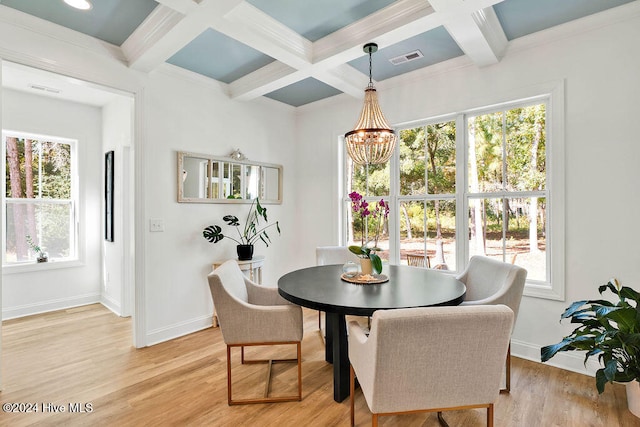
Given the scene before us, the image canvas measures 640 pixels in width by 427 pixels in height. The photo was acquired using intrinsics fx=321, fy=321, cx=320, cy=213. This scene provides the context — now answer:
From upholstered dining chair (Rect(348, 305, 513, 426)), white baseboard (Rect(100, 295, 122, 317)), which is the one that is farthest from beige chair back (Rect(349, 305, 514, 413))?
white baseboard (Rect(100, 295, 122, 317))

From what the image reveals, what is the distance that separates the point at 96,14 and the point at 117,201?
7.38 feet

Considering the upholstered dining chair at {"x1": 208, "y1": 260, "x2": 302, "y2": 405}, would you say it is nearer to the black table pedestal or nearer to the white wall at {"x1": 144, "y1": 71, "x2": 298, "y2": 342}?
the black table pedestal

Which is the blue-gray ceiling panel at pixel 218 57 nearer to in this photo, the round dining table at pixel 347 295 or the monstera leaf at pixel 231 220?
the monstera leaf at pixel 231 220

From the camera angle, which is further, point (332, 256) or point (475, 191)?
point (332, 256)

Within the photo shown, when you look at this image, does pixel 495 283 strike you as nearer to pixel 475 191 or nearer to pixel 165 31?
pixel 475 191

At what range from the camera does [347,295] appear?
6.30 feet

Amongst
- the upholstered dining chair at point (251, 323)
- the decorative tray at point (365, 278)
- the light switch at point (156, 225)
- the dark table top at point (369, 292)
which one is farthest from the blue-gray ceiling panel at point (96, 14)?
the decorative tray at point (365, 278)

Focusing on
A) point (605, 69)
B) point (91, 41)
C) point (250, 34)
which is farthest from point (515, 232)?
point (91, 41)

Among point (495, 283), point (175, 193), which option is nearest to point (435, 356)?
point (495, 283)

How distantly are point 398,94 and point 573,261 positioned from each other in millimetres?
2220

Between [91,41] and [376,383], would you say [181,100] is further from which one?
[376,383]

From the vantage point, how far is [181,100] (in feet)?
10.7

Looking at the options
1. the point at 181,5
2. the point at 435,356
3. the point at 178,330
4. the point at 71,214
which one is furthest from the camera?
the point at 71,214

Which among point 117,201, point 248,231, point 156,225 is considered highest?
point 117,201
